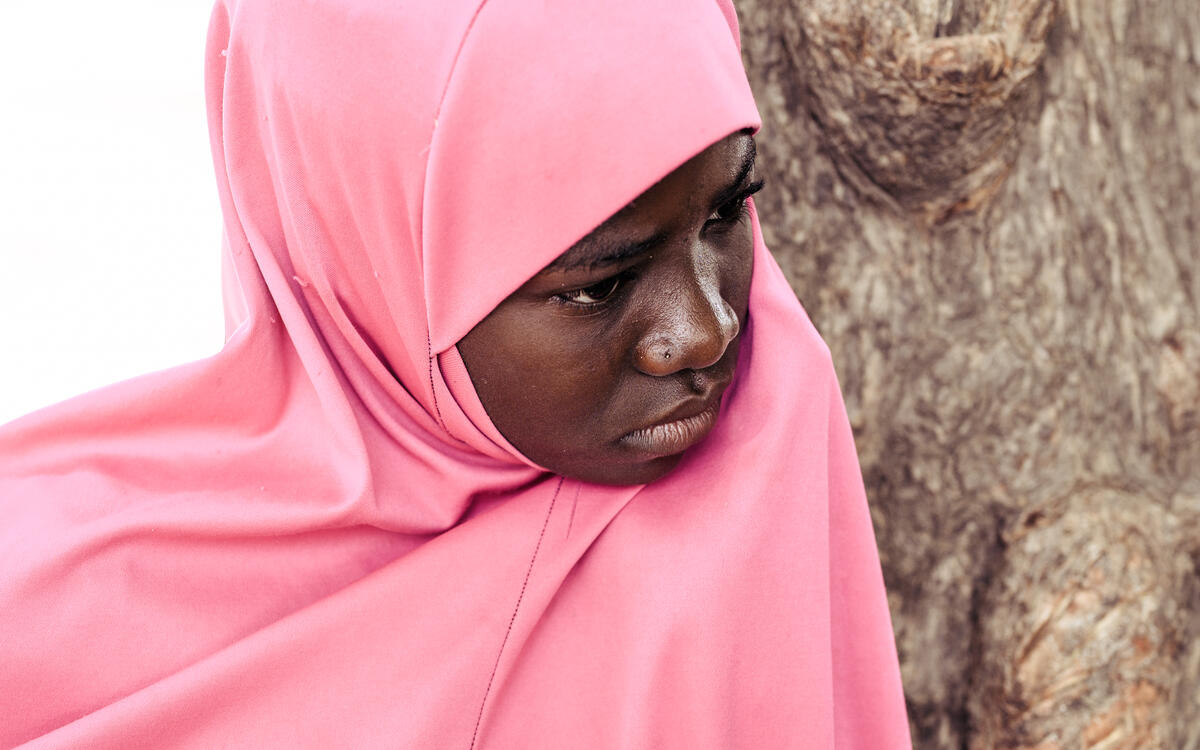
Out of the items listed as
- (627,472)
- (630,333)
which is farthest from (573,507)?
(630,333)

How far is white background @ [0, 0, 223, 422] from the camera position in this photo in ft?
6.54

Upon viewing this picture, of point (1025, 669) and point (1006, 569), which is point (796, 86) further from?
point (1025, 669)

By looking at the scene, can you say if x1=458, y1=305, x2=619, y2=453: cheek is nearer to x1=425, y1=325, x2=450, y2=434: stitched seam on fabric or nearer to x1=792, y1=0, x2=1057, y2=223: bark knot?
x1=425, y1=325, x2=450, y2=434: stitched seam on fabric

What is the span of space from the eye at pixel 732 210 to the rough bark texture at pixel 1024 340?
0.42 meters

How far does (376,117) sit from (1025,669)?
0.97m

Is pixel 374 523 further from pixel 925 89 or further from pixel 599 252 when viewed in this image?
pixel 925 89

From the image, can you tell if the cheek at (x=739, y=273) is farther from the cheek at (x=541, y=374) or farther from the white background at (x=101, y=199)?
the white background at (x=101, y=199)

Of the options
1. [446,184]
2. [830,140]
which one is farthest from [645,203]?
[830,140]

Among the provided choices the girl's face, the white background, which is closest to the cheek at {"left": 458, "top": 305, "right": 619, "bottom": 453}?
the girl's face

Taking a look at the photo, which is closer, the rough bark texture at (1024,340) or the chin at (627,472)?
the chin at (627,472)

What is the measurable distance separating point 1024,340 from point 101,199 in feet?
5.39

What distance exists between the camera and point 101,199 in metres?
2.15

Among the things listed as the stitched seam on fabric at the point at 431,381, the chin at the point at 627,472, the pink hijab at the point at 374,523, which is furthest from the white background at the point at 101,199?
the chin at the point at 627,472

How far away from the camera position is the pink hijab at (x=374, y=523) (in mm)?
923
